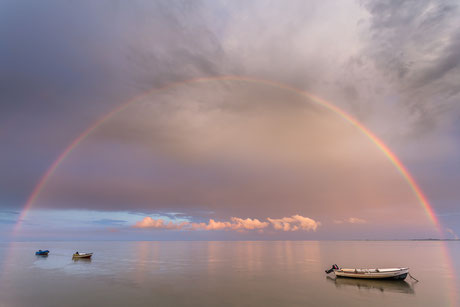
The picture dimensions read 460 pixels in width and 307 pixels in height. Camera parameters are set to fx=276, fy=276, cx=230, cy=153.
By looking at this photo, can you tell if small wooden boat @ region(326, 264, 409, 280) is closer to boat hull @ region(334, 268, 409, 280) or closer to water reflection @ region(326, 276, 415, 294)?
boat hull @ region(334, 268, 409, 280)

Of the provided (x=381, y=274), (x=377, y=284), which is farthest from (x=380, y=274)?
(x=377, y=284)

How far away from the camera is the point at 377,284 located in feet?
214

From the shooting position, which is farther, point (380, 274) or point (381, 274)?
point (380, 274)

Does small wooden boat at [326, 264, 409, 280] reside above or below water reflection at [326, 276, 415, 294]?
above

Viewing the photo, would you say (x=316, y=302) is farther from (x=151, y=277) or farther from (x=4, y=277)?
(x=4, y=277)

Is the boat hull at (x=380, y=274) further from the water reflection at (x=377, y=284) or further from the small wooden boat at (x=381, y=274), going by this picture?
the water reflection at (x=377, y=284)

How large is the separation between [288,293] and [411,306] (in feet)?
65.6

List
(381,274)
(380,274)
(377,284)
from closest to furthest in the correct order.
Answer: (377,284) → (381,274) → (380,274)

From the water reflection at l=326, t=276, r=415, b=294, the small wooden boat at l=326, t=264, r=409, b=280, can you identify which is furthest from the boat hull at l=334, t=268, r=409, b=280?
the water reflection at l=326, t=276, r=415, b=294

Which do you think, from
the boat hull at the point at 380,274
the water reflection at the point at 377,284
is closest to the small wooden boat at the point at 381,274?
the boat hull at the point at 380,274

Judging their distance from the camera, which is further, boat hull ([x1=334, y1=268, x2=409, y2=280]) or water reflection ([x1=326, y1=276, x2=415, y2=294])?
boat hull ([x1=334, y1=268, x2=409, y2=280])

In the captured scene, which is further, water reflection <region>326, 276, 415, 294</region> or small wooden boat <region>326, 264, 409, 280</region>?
small wooden boat <region>326, 264, 409, 280</region>

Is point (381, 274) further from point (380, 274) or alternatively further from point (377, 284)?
point (377, 284)

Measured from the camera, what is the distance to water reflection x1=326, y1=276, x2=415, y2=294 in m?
59.6
